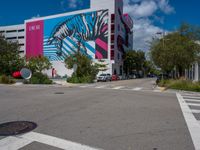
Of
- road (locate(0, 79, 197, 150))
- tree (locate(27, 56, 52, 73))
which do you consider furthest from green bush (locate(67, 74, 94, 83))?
road (locate(0, 79, 197, 150))

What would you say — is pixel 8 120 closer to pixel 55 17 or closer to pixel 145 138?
pixel 145 138

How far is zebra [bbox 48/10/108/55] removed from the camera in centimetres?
6091

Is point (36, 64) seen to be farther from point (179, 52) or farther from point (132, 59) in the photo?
point (132, 59)

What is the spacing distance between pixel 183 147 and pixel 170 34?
30.3 metres

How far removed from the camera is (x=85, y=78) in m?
30.9

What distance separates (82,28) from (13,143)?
6168 cm

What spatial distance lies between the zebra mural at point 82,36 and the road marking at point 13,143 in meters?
54.5

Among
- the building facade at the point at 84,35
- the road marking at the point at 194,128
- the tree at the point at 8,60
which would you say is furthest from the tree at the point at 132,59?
the road marking at the point at 194,128

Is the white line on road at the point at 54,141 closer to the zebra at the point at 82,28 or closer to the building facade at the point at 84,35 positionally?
the building facade at the point at 84,35

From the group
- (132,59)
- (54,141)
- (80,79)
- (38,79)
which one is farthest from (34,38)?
(54,141)

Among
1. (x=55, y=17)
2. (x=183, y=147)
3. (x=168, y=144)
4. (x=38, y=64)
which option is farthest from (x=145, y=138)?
(x=55, y=17)

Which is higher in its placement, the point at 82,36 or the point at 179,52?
the point at 82,36

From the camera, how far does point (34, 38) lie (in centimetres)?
7550

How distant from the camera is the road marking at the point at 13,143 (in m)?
4.51
